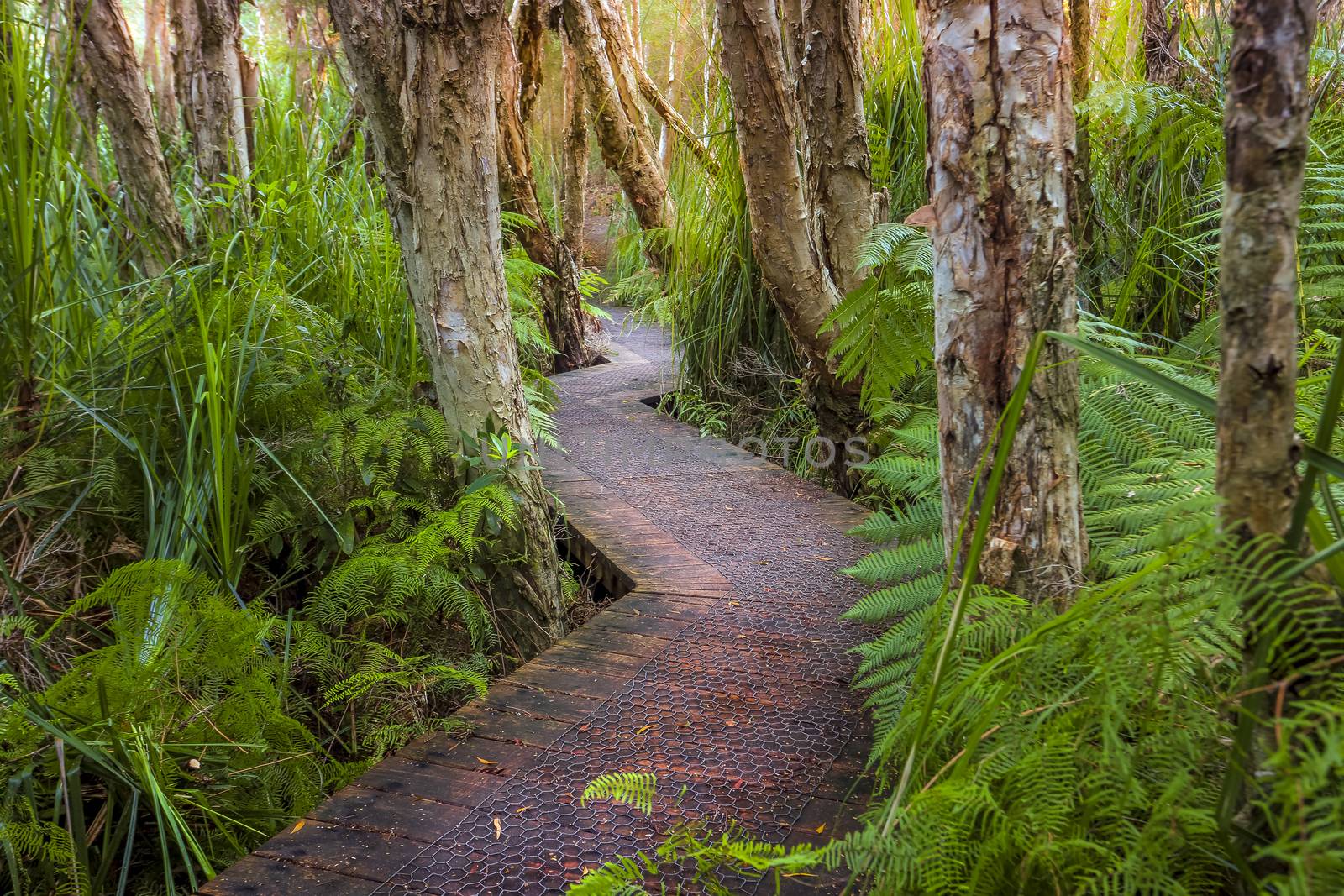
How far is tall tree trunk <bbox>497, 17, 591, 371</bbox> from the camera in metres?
6.25

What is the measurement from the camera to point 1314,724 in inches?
28.2

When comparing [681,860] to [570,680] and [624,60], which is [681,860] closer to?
[570,680]

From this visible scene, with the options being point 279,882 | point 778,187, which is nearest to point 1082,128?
point 778,187

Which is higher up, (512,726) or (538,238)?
(538,238)

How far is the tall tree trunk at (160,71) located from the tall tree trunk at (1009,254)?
147 inches

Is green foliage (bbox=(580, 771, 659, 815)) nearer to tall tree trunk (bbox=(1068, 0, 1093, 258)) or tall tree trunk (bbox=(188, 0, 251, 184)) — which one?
tall tree trunk (bbox=(1068, 0, 1093, 258))

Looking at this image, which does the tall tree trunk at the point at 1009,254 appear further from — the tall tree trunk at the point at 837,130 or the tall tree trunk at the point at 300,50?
the tall tree trunk at the point at 300,50

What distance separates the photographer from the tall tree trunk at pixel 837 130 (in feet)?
11.9

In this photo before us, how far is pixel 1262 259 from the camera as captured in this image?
0.85 metres

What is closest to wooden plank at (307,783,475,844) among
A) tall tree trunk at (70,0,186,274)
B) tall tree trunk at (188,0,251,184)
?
tall tree trunk at (70,0,186,274)

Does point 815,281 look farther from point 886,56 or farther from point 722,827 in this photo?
point 722,827

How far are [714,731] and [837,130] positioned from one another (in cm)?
278

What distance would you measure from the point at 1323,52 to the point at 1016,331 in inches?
115

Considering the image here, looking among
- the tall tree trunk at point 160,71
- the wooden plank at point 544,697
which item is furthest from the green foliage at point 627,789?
the tall tree trunk at point 160,71
